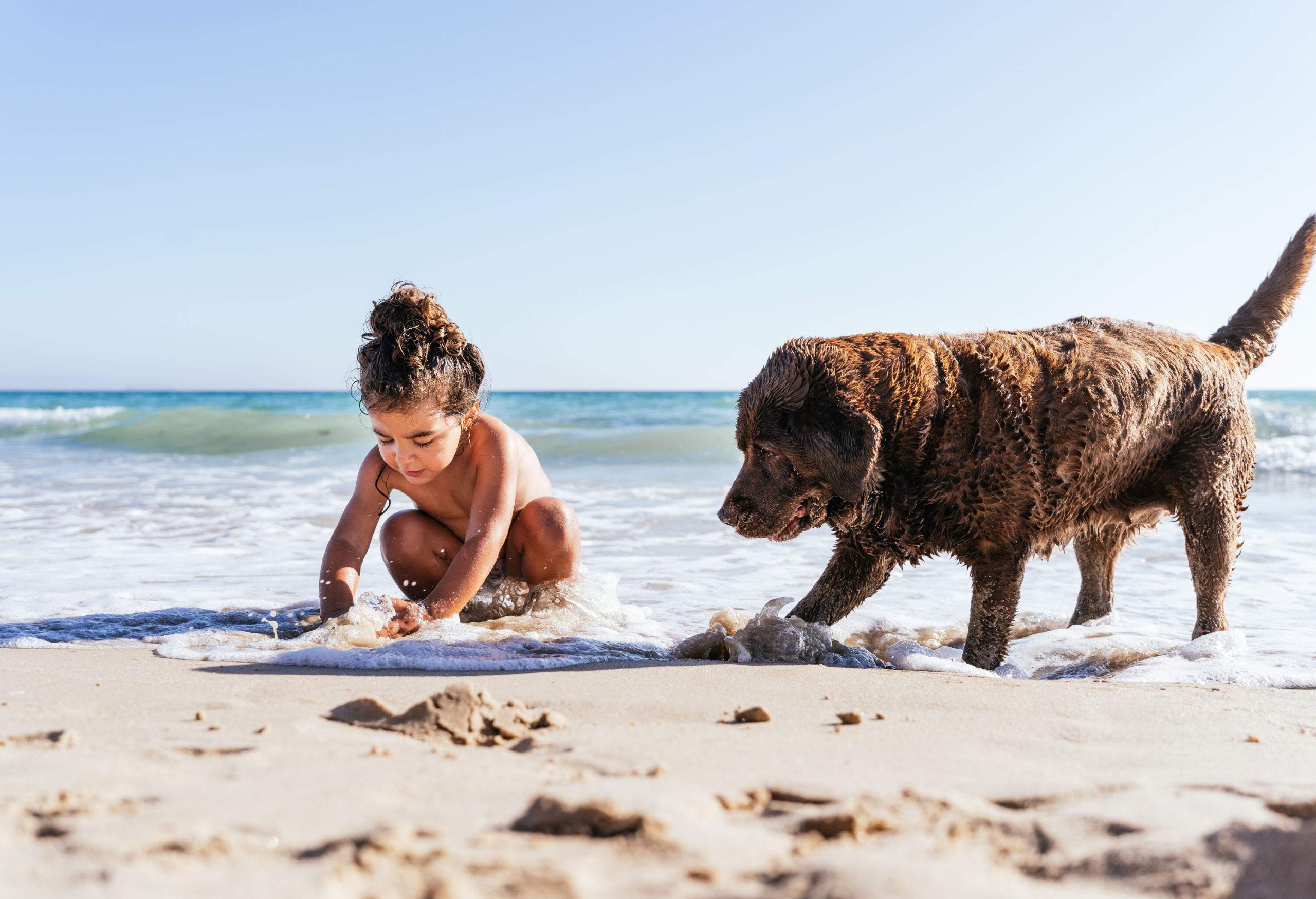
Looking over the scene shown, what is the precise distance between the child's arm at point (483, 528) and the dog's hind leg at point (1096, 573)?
8.63 feet

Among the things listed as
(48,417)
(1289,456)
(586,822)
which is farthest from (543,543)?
(48,417)

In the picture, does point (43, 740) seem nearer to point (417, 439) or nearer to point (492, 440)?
point (417, 439)

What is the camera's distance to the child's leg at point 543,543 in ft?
15.4

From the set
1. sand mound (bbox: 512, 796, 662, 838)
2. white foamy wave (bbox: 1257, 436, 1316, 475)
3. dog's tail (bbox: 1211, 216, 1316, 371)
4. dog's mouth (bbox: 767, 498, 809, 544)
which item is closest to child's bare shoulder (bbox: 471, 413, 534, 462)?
dog's mouth (bbox: 767, 498, 809, 544)

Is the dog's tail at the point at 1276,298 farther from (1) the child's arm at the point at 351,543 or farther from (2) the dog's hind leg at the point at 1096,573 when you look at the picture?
(1) the child's arm at the point at 351,543

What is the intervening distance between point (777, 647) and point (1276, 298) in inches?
109

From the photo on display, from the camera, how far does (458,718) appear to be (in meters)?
2.32

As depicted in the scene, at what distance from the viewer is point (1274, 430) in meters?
23.1

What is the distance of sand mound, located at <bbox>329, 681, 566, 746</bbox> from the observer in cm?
227

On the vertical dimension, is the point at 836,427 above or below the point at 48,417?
above

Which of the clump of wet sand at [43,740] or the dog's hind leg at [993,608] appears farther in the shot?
the dog's hind leg at [993,608]

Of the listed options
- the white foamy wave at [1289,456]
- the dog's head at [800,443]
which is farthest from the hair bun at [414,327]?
the white foamy wave at [1289,456]

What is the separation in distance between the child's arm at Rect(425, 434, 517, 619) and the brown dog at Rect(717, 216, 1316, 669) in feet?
3.66

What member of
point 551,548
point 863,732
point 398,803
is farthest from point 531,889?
point 551,548
